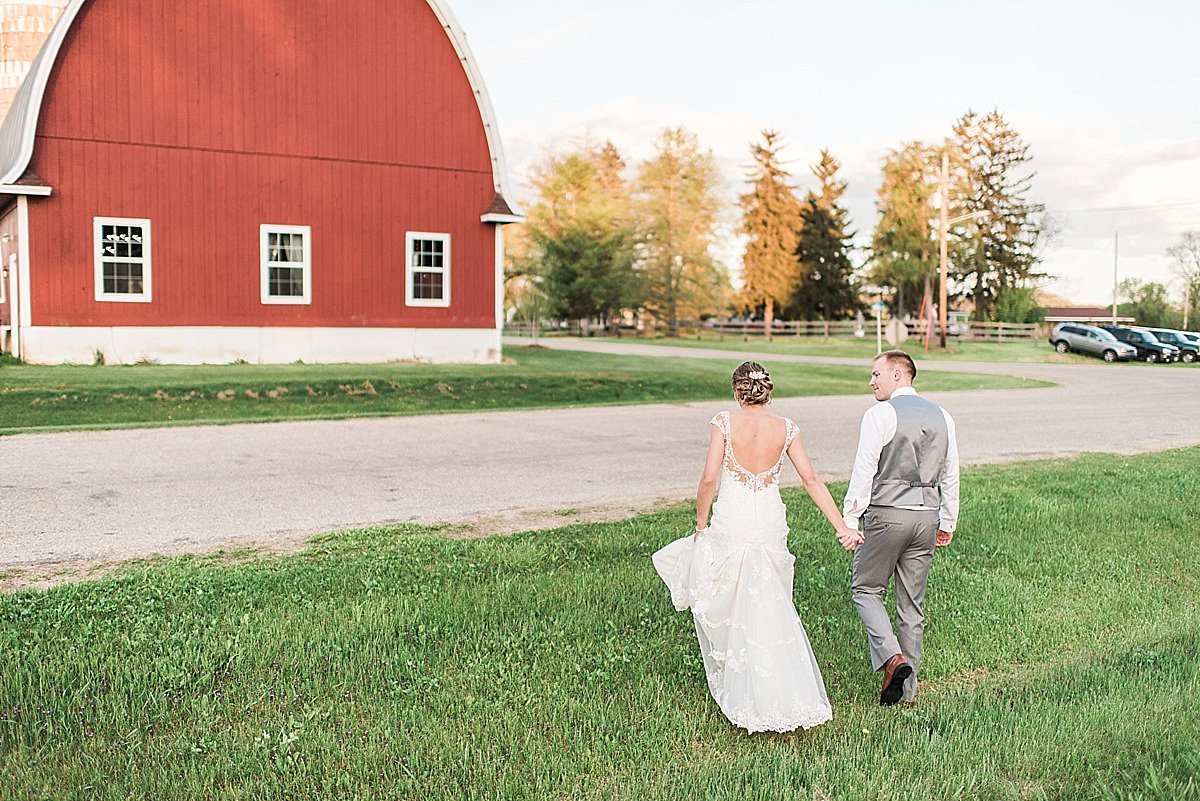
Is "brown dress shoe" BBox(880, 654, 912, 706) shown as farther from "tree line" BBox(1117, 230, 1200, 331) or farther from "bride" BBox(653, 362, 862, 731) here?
"tree line" BBox(1117, 230, 1200, 331)

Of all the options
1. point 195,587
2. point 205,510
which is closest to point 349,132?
point 205,510

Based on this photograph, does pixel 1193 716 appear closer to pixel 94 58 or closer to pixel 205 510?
pixel 205 510

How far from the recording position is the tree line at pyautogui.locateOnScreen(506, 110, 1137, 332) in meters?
62.8

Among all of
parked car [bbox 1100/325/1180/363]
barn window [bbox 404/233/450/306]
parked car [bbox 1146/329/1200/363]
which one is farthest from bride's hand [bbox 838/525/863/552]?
parked car [bbox 1146/329/1200/363]

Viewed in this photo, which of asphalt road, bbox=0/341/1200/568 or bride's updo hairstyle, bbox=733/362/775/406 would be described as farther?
asphalt road, bbox=0/341/1200/568

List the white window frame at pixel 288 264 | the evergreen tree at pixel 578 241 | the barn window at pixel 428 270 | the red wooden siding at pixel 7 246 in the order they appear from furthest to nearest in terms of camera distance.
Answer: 1. the evergreen tree at pixel 578 241
2. the barn window at pixel 428 270
3. the white window frame at pixel 288 264
4. the red wooden siding at pixel 7 246

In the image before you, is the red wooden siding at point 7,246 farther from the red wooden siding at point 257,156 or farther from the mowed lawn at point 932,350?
the mowed lawn at point 932,350

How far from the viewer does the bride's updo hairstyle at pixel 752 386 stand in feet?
15.6

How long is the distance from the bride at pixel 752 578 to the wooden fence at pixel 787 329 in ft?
174

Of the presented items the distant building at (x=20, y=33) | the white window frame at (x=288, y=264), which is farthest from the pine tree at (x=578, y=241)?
the white window frame at (x=288, y=264)

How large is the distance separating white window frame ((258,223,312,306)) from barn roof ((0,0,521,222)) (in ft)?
15.4

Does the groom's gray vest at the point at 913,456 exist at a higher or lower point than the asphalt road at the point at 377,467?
higher

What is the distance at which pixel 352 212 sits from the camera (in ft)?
82.9

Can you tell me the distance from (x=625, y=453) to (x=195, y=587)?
746 cm
